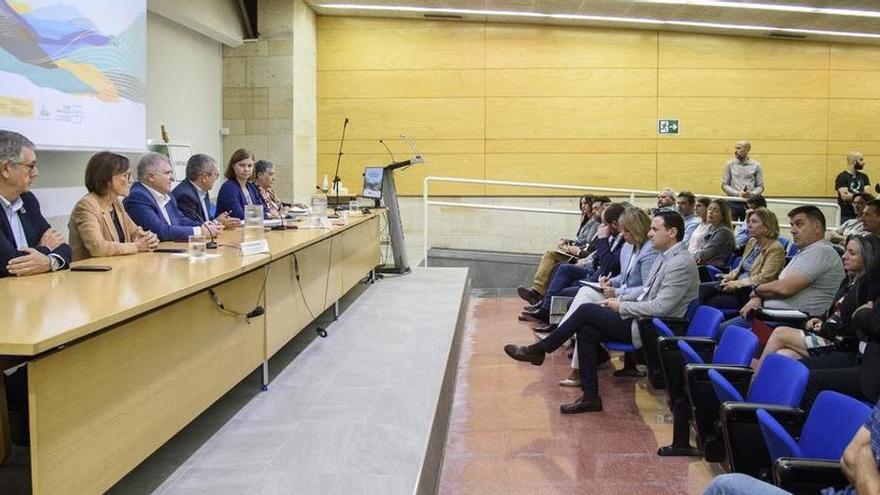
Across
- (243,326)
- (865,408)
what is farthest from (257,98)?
(865,408)

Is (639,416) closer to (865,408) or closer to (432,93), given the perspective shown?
(865,408)

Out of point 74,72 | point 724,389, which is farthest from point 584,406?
point 74,72

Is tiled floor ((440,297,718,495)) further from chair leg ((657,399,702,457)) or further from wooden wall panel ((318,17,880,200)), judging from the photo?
wooden wall panel ((318,17,880,200))

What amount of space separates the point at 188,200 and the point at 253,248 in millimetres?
1462

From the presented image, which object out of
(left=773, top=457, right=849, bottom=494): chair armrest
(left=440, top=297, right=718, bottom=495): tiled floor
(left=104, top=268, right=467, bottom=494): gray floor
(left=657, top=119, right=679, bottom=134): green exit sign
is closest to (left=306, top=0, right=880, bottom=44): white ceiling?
(left=657, top=119, right=679, bottom=134): green exit sign

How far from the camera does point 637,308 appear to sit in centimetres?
394

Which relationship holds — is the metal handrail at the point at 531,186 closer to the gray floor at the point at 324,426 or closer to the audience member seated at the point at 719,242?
the audience member seated at the point at 719,242

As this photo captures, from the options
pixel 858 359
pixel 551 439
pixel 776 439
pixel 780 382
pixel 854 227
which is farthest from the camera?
pixel 854 227

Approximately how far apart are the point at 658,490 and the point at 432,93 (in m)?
7.30

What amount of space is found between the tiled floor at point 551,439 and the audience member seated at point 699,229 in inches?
64.9

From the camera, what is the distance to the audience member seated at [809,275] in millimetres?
4043

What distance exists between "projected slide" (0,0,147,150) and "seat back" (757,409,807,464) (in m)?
4.23

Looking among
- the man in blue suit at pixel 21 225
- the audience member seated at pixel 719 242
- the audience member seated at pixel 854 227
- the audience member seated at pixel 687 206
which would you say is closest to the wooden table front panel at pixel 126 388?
the man in blue suit at pixel 21 225

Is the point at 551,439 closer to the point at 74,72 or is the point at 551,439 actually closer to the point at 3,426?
the point at 3,426
